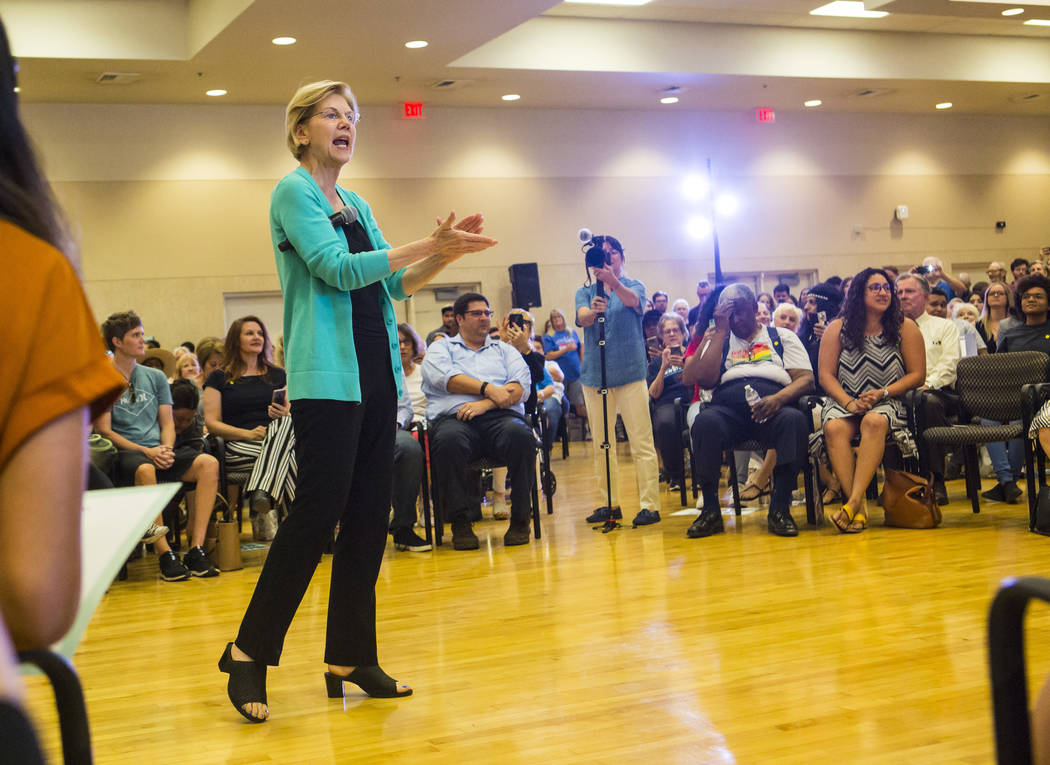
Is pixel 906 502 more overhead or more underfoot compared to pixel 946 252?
more underfoot

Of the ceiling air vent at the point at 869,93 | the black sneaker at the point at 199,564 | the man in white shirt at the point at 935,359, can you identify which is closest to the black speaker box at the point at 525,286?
the ceiling air vent at the point at 869,93

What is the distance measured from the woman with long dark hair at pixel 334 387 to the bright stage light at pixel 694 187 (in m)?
11.3

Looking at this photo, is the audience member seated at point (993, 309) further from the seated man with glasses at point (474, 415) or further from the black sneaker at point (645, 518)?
the seated man with glasses at point (474, 415)

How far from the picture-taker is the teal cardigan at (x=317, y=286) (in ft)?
8.39

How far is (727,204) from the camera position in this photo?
550 inches

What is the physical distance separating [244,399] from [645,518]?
2183mm

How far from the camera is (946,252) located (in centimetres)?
1520

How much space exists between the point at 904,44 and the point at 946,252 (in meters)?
3.68

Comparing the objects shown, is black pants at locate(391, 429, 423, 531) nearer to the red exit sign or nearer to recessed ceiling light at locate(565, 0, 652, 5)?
recessed ceiling light at locate(565, 0, 652, 5)

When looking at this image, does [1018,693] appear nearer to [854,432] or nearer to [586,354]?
[854,432]

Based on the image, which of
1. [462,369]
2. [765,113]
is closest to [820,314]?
[462,369]

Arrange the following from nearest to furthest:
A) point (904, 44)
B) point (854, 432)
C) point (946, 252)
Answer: point (854, 432), point (904, 44), point (946, 252)

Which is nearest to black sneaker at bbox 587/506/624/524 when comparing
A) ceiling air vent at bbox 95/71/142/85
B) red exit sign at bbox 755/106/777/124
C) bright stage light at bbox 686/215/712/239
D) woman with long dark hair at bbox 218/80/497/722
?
woman with long dark hair at bbox 218/80/497/722

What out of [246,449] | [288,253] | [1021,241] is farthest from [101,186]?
[1021,241]
